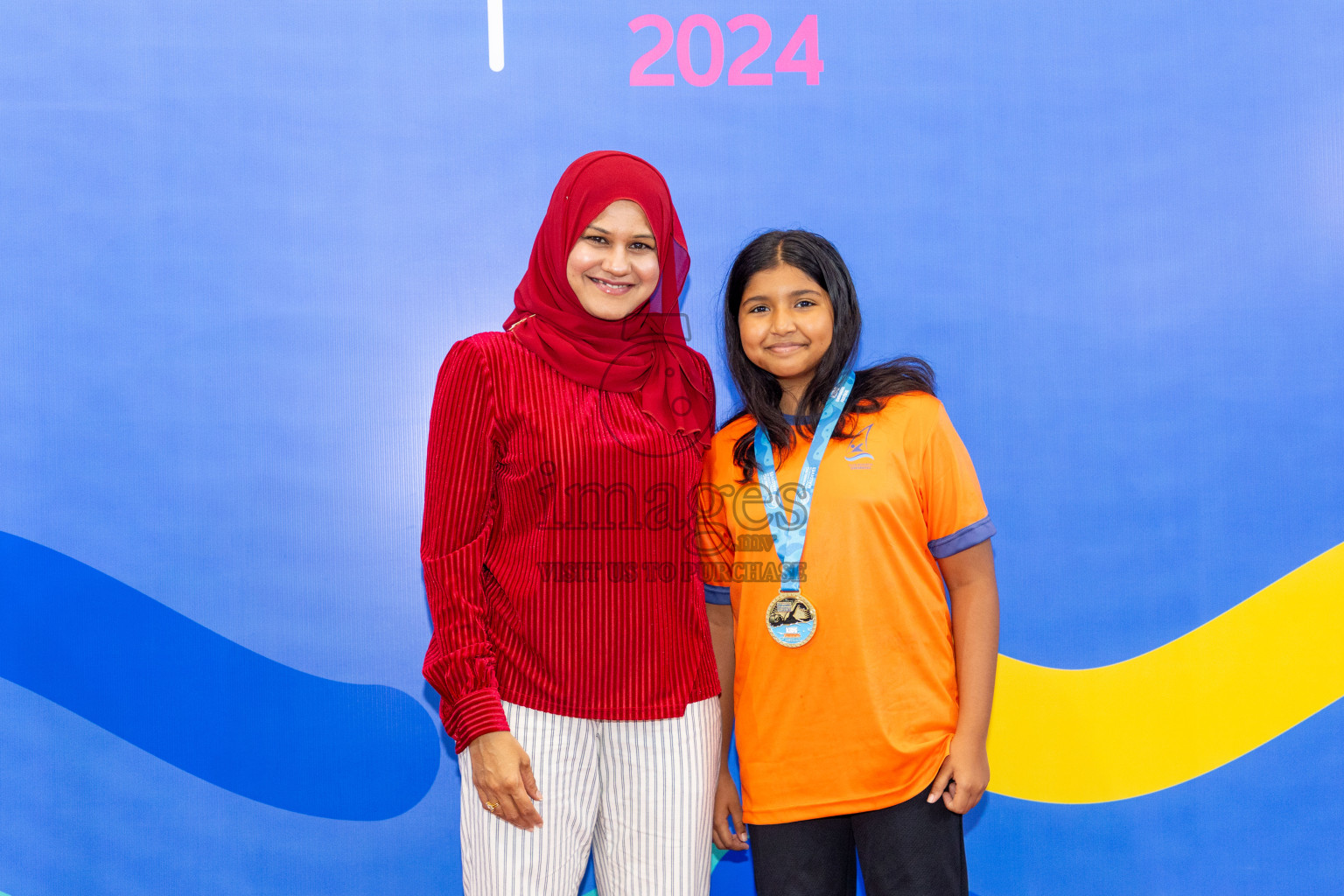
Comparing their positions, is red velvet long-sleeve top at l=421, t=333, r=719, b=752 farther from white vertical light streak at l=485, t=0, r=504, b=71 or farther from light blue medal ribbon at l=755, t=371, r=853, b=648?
white vertical light streak at l=485, t=0, r=504, b=71

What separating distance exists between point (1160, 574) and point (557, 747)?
1.54 meters

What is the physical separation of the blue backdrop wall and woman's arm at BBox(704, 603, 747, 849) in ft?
1.51

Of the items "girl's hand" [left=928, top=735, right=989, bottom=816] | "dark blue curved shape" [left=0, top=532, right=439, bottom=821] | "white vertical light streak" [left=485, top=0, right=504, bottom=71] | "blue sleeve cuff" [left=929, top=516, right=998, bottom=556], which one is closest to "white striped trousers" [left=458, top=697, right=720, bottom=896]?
"girl's hand" [left=928, top=735, right=989, bottom=816]

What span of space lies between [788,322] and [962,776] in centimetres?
Result: 84

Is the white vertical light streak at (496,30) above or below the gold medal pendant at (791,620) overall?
above

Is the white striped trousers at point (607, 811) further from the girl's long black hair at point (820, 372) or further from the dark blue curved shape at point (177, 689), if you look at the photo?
the dark blue curved shape at point (177, 689)

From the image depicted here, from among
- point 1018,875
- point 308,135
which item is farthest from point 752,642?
point 308,135

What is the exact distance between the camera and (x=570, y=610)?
1.38 m

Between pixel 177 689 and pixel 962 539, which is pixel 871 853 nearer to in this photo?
pixel 962 539

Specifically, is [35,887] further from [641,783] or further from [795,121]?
[795,121]

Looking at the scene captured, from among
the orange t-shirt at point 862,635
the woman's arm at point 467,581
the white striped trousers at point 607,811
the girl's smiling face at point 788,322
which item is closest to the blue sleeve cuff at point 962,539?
the orange t-shirt at point 862,635

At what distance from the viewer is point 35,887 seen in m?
2.00

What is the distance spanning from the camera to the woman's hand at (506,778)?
1.30m

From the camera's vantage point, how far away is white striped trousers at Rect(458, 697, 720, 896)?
1351mm
